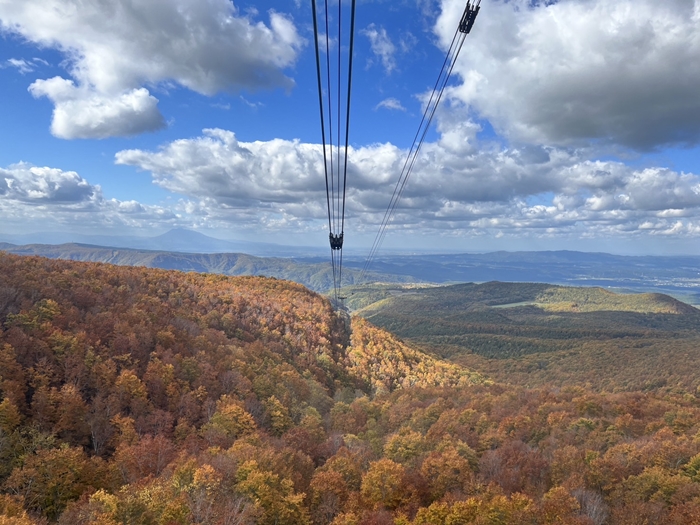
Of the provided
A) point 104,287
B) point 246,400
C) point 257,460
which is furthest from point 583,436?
point 104,287

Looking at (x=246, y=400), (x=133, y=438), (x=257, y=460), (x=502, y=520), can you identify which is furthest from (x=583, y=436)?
(x=133, y=438)

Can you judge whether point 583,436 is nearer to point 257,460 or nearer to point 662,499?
point 662,499

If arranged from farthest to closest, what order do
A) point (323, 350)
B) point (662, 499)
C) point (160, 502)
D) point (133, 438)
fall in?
1. point (323, 350)
2. point (133, 438)
3. point (662, 499)
4. point (160, 502)

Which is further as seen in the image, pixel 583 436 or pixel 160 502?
pixel 583 436

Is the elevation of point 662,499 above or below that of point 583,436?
above

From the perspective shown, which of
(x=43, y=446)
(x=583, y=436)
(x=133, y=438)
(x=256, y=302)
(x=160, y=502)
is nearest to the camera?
Answer: (x=160, y=502)

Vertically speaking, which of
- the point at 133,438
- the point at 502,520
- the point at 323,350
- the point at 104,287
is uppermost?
the point at 104,287
